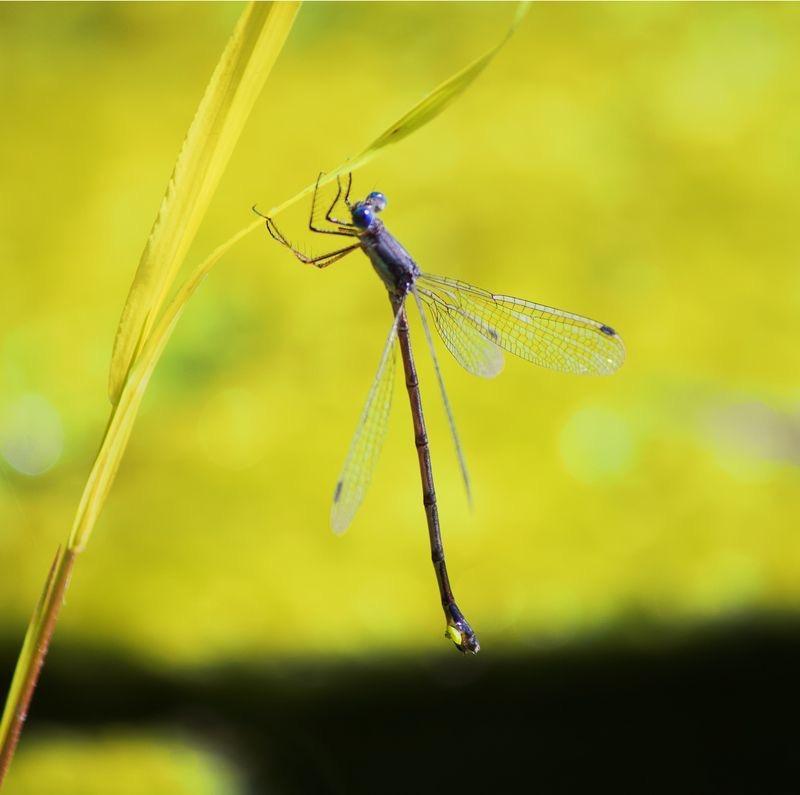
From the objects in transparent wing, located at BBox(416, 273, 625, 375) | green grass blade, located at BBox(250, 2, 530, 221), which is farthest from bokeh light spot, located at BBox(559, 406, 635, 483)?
green grass blade, located at BBox(250, 2, 530, 221)

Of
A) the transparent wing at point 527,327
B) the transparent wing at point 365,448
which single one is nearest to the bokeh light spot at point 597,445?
the transparent wing at point 527,327

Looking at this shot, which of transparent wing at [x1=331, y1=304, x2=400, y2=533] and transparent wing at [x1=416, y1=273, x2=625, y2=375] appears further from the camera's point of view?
transparent wing at [x1=416, y1=273, x2=625, y2=375]

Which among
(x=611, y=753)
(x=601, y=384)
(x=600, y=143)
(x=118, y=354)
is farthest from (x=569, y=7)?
(x=118, y=354)

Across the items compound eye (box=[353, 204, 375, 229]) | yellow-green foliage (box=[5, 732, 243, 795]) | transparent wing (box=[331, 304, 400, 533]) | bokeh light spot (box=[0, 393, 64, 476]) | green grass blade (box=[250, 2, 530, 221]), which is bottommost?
yellow-green foliage (box=[5, 732, 243, 795])

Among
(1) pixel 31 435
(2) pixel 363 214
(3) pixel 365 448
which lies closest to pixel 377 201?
(2) pixel 363 214

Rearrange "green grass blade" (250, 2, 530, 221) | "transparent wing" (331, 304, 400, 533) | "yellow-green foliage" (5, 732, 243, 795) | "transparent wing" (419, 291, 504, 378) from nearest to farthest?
"green grass blade" (250, 2, 530, 221), "transparent wing" (331, 304, 400, 533), "yellow-green foliage" (5, 732, 243, 795), "transparent wing" (419, 291, 504, 378)

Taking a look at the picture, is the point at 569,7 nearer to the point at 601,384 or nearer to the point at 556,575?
the point at 601,384

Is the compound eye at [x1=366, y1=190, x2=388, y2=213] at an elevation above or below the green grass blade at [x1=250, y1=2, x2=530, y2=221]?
above

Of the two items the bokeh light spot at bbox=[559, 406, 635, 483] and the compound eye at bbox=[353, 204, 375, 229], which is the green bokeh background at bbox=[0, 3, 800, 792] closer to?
the bokeh light spot at bbox=[559, 406, 635, 483]
